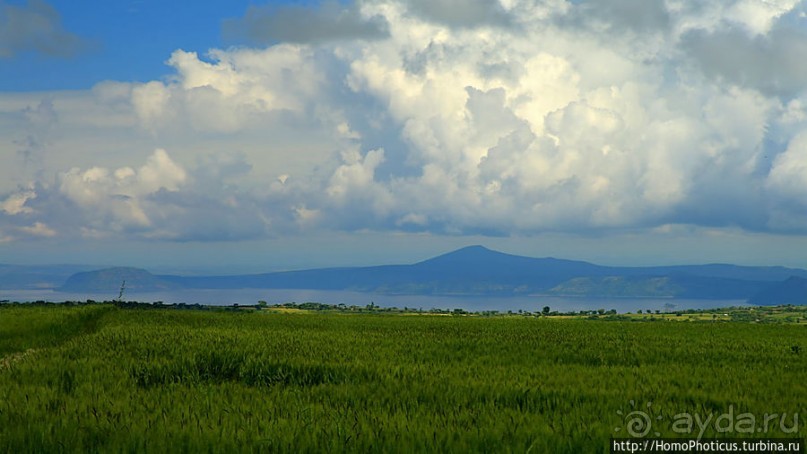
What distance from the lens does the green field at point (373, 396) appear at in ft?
33.6

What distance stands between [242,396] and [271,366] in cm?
501

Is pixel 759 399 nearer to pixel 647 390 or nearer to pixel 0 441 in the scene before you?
pixel 647 390

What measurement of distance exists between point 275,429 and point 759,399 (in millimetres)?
10533

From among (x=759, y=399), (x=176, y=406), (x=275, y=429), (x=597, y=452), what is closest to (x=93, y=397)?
(x=176, y=406)

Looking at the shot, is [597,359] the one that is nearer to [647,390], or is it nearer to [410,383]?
[647,390]

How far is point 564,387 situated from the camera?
16141 millimetres

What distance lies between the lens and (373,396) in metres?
14.7

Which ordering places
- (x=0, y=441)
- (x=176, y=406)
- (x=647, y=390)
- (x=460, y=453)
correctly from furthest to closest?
(x=647, y=390), (x=176, y=406), (x=0, y=441), (x=460, y=453)

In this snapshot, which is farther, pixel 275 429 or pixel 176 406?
pixel 176 406

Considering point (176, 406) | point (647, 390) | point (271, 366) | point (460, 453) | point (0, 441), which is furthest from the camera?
point (271, 366)

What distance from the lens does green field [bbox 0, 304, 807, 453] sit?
33.6 feet

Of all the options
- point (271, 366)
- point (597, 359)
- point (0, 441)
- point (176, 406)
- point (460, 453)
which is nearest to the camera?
point (460, 453)

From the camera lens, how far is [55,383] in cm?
1644

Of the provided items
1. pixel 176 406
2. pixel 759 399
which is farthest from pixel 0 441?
pixel 759 399
